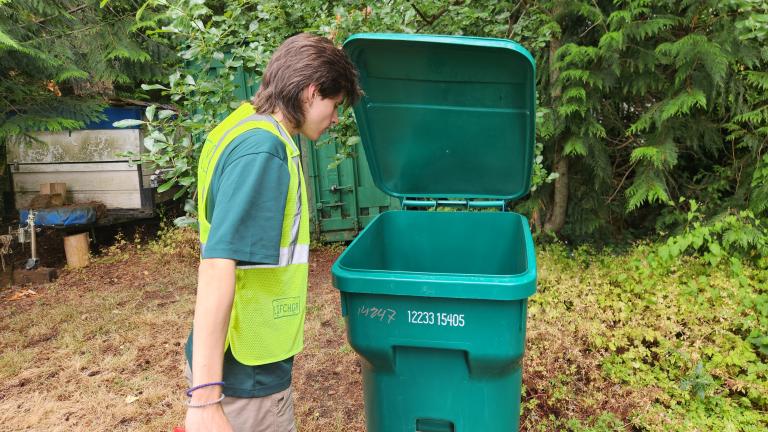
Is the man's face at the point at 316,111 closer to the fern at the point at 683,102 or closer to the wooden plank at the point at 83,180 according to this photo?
the fern at the point at 683,102

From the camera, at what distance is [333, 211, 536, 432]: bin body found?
154cm

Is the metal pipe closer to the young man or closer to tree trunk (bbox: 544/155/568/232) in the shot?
the young man

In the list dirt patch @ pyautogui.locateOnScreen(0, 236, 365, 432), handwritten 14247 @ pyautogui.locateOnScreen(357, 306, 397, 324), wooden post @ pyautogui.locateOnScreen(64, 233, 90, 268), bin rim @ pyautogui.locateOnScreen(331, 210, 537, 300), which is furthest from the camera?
wooden post @ pyautogui.locateOnScreen(64, 233, 90, 268)

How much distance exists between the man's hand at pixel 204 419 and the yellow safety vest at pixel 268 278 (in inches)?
6.4

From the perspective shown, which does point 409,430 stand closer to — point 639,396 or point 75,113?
point 639,396

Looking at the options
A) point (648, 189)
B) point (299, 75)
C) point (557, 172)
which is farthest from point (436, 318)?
point (557, 172)

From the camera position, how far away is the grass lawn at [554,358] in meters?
2.73

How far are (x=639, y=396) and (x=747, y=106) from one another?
2746mm

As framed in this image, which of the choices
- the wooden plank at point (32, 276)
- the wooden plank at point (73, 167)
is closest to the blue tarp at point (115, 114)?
the wooden plank at point (73, 167)

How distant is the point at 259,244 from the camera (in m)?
1.13

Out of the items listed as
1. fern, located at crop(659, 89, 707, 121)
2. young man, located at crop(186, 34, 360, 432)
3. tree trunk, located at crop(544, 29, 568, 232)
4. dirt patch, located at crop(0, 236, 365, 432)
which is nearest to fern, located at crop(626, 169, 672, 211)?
fern, located at crop(659, 89, 707, 121)

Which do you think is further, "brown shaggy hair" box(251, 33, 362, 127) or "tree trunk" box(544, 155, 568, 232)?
"tree trunk" box(544, 155, 568, 232)

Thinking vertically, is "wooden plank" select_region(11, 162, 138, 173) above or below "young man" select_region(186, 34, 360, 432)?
below

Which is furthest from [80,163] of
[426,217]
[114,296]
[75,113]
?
[426,217]
